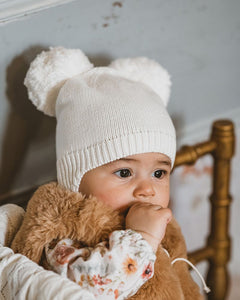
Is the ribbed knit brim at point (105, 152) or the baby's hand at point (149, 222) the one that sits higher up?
the ribbed knit brim at point (105, 152)

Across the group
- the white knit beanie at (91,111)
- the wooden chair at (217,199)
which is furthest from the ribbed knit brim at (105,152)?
the wooden chair at (217,199)

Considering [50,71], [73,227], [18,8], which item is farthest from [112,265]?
[18,8]

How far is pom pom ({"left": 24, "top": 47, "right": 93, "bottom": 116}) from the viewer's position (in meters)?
0.88

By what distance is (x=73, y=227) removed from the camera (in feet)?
2.48

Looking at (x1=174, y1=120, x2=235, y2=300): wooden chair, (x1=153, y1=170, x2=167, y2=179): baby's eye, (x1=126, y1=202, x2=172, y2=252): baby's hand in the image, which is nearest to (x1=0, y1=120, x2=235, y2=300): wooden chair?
(x1=174, y1=120, x2=235, y2=300): wooden chair

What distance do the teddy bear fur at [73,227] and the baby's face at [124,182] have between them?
0.11 feet

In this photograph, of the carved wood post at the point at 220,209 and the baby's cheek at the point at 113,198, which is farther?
the carved wood post at the point at 220,209

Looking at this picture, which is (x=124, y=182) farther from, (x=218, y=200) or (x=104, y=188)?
(x=218, y=200)

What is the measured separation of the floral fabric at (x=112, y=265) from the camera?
0.71 meters

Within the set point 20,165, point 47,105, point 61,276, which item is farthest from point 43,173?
point 61,276

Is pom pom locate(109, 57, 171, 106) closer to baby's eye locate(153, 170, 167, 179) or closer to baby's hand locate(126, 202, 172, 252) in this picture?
baby's eye locate(153, 170, 167, 179)

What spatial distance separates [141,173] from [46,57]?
0.28 m

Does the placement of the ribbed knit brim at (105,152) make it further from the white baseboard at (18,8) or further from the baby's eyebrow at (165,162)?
the white baseboard at (18,8)

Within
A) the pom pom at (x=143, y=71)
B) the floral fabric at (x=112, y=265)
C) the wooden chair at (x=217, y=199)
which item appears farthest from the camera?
the wooden chair at (x=217, y=199)
